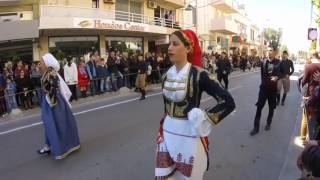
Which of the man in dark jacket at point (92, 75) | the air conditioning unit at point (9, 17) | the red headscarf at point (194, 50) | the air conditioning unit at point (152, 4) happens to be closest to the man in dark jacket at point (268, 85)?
the red headscarf at point (194, 50)

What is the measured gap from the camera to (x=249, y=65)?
44.4 meters

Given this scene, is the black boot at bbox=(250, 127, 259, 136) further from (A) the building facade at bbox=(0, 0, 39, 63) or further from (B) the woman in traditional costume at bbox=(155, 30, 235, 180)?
(A) the building facade at bbox=(0, 0, 39, 63)

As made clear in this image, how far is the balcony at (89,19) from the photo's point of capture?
883 inches

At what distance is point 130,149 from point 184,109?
4.52 m

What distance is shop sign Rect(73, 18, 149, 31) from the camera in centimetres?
2381

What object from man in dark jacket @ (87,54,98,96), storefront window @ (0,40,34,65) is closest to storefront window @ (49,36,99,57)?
storefront window @ (0,40,34,65)

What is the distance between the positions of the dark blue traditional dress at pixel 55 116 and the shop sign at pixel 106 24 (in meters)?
16.4

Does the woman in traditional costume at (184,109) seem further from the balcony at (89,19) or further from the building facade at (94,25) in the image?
the balcony at (89,19)

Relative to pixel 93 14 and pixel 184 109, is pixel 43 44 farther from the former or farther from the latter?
pixel 184 109

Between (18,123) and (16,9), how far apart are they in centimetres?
1273

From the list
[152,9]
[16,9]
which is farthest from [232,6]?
[16,9]

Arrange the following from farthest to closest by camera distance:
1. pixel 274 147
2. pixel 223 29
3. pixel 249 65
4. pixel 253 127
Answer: pixel 223 29 → pixel 249 65 → pixel 253 127 → pixel 274 147

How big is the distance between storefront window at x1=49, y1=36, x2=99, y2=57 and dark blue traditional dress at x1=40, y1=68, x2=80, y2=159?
1679cm

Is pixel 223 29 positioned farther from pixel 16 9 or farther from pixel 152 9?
pixel 16 9
